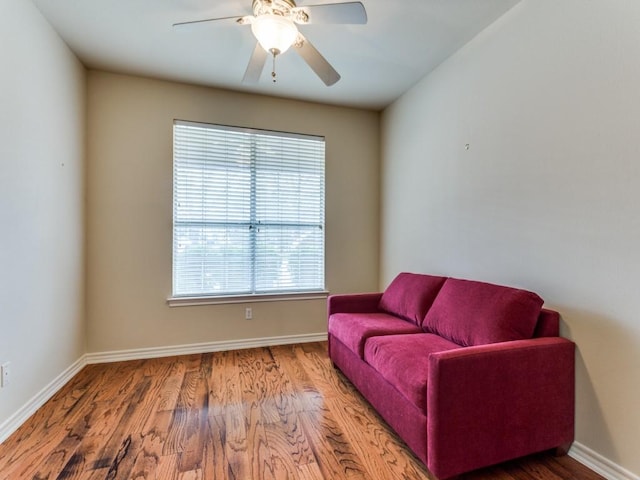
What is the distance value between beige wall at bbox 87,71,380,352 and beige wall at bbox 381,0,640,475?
1832mm

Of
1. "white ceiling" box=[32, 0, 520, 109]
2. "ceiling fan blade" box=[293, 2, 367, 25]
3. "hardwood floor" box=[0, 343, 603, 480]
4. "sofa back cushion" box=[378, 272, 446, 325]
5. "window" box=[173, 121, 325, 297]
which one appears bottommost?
"hardwood floor" box=[0, 343, 603, 480]

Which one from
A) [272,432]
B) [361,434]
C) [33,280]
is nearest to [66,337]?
[33,280]

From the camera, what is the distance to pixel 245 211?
A: 334 cm

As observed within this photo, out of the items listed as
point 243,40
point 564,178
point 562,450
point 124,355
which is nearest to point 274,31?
point 243,40

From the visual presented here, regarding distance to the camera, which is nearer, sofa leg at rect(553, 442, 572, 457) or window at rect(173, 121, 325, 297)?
sofa leg at rect(553, 442, 572, 457)

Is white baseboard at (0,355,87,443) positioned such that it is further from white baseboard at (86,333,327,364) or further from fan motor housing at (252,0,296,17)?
fan motor housing at (252,0,296,17)

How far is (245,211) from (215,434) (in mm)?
2083

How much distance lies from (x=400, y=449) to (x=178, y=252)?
255 centimetres

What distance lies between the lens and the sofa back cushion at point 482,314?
1.74m

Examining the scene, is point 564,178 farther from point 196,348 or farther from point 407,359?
point 196,348

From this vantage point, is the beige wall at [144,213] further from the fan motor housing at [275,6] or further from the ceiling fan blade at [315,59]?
the fan motor housing at [275,6]

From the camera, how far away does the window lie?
3.16 m

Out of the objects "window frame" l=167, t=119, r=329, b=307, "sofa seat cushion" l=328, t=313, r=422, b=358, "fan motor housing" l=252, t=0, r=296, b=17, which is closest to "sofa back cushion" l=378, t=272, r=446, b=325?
"sofa seat cushion" l=328, t=313, r=422, b=358

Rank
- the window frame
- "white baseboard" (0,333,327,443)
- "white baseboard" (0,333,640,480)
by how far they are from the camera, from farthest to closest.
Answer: the window frame
"white baseboard" (0,333,327,443)
"white baseboard" (0,333,640,480)
